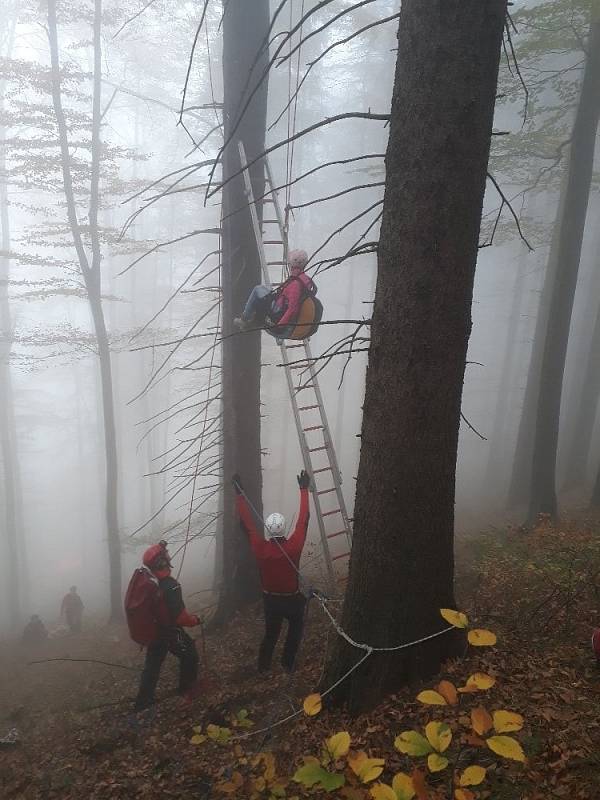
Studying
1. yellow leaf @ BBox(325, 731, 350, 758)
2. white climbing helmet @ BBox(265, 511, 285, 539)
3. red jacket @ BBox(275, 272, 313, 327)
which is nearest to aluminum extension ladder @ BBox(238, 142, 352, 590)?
red jacket @ BBox(275, 272, 313, 327)

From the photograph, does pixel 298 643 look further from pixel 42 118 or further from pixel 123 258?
pixel 123 258

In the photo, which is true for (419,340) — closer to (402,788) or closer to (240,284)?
(402,788)

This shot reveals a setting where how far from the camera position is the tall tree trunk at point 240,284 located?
5902 mm

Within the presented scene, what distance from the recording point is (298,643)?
5.32 meters

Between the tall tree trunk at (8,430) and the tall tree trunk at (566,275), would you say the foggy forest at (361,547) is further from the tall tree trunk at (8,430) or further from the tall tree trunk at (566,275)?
the tall tree trunk at (8,430)

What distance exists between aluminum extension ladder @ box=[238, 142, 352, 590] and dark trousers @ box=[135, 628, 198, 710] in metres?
A: 1.85

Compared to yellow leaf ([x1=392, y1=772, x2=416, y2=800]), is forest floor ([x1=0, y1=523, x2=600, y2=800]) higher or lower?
lower

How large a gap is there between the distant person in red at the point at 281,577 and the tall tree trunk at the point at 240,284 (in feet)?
4.55

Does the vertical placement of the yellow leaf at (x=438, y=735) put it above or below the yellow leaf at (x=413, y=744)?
above

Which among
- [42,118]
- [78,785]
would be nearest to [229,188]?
[78,785]

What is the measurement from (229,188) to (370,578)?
5111mm

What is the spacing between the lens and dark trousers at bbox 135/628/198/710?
17.7 feet

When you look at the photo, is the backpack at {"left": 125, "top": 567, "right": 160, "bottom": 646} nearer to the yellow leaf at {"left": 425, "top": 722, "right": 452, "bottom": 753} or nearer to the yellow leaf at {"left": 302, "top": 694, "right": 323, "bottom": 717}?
the yellow leaf at {"left": 302, "top": 694, "right": 323, "bottom": 717}

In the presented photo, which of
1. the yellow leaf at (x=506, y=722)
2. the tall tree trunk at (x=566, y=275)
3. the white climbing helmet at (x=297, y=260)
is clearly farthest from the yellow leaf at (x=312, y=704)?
the tall tree trunk at (x=566, y=275)
